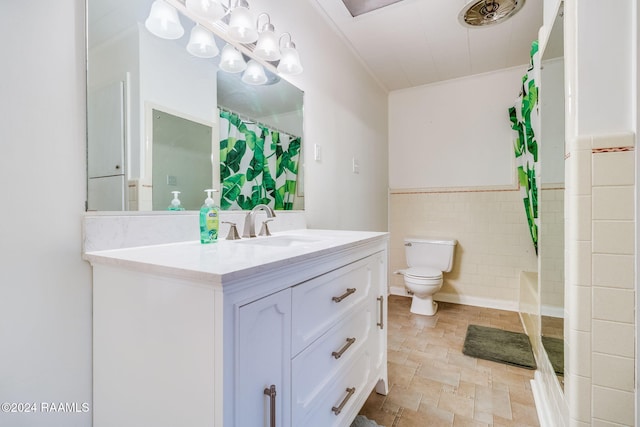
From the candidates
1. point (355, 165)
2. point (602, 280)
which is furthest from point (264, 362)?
point (355, 165)

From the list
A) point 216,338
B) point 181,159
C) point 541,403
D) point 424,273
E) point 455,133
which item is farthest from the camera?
point 455,133

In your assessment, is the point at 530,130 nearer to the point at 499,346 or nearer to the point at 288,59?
the point at 499,346

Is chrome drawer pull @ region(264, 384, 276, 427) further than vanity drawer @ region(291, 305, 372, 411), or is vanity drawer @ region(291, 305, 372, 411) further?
vanity drawer @ region(291, 305, 372, 411)

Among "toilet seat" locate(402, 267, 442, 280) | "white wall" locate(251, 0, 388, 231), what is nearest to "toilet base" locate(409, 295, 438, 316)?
"toilet seat" locate(402, 267, 442, 280)

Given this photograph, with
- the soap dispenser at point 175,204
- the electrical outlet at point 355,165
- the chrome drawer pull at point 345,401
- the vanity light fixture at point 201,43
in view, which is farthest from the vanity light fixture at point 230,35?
the chrome drawer pull at point 345,401

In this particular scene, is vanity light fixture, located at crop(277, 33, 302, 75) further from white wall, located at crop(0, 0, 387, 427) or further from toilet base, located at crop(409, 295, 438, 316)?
toilet base, located at crop(409, 295, 438, 316)

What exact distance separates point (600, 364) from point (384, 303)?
0.78 meters

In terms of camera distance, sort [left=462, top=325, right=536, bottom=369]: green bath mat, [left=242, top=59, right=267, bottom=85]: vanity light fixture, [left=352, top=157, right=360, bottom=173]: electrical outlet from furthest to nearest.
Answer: [left=352, top=157, right=360, bottom=173]: electrical outlet
[left=462, top=325, right=536, bottom=369]: green bath mat
[left=242, top=59, right=267, bottom=85]: vanity light fixture

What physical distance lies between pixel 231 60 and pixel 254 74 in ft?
0.52

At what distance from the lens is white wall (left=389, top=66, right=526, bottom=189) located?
2.81 m

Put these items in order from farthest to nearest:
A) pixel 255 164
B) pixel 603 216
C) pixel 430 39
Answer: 1. pixel 430 39
2. pixel 255 164
3. pixel 603 216

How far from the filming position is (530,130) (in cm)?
201

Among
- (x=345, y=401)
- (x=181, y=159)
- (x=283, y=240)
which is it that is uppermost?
(x=181, y=159)

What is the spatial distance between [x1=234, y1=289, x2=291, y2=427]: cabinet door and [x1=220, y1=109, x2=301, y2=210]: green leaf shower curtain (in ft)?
2.38
